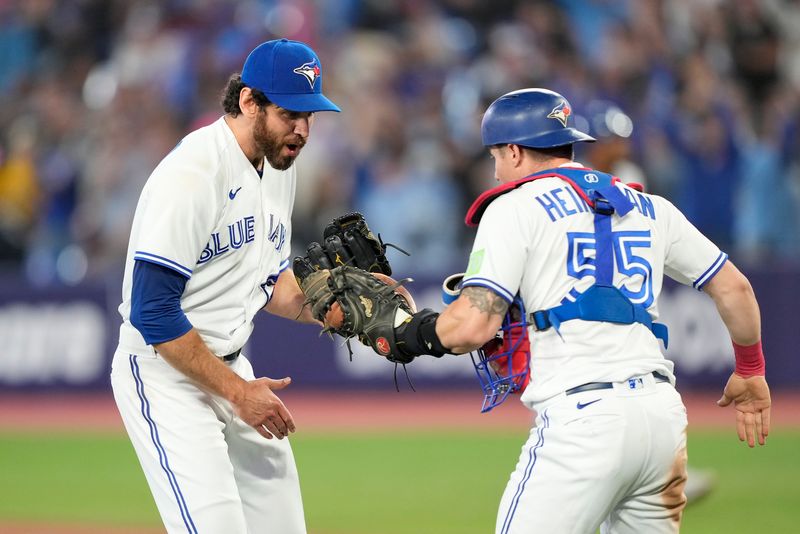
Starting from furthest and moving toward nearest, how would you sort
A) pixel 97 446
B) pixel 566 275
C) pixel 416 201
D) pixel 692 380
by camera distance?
pixel 416 201, pixel 692 380, pixel 97 446, pixel 566 275

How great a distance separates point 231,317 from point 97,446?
6.83 metres

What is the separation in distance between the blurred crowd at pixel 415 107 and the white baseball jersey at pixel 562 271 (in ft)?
26.4

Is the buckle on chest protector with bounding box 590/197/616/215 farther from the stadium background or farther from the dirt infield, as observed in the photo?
the dirt infield

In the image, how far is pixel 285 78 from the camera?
4.78m

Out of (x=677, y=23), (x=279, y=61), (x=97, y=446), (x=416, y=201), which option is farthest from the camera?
(x=677, y=23)

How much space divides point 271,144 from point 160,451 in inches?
56.6

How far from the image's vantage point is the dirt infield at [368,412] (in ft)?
38.7

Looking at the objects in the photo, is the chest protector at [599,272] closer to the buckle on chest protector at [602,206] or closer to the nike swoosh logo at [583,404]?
the buckle on chest protector at [602,206]

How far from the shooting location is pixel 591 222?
417 centimetres

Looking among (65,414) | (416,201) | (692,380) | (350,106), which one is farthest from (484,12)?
(65,414)

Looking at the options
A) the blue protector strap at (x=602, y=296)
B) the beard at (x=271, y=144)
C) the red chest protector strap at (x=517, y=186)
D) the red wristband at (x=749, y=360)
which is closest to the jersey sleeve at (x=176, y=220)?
the beard at (x=271, y=144)

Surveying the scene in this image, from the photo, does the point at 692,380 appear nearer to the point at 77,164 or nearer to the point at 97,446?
the point at 97,446

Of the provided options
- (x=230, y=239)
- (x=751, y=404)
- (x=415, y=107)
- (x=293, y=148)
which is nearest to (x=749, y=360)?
(x=751, y=404)

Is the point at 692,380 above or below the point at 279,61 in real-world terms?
below
